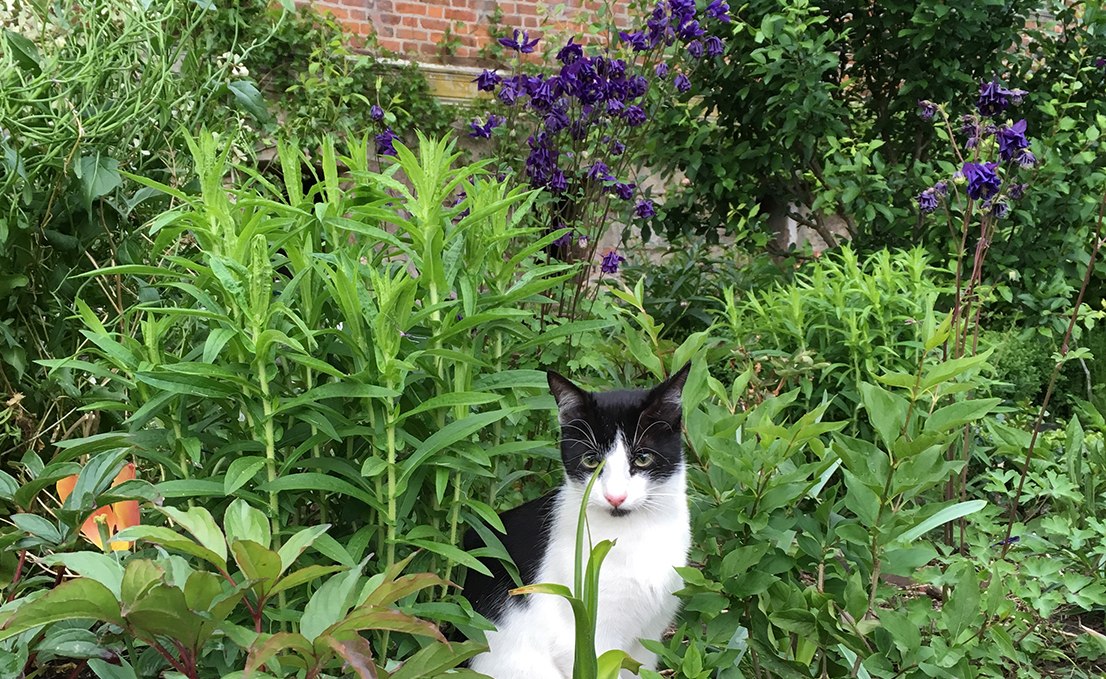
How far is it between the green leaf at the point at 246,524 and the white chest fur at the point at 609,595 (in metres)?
0.58

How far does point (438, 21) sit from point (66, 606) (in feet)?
20.5

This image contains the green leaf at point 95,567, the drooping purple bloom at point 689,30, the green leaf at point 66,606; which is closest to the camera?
the green leaf at point 66,606

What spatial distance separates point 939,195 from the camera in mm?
2410

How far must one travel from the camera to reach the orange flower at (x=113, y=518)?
1.54m

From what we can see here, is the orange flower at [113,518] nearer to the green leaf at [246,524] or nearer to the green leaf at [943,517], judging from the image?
the green leaf at [246,524]

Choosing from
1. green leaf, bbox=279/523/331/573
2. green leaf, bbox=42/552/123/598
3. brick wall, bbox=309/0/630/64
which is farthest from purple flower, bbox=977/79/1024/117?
brick wall, bbox=309/0/630/64

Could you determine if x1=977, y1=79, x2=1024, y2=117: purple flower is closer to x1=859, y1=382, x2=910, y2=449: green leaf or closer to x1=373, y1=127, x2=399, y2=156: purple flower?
x1=859, y1=382, x2=910, y2=449: green leaf

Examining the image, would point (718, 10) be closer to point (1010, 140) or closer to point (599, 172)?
point (599, 172)

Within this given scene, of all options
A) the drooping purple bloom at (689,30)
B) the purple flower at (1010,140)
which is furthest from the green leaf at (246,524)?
the drooping purple bloom at (689,30)

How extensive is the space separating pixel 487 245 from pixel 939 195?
4.68 ft

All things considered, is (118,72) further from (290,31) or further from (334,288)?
(290,31)

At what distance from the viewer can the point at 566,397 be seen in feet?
5.51

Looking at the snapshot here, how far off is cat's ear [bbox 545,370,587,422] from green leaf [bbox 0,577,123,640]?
81 centimetres

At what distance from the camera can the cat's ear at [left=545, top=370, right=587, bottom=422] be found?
164cm
